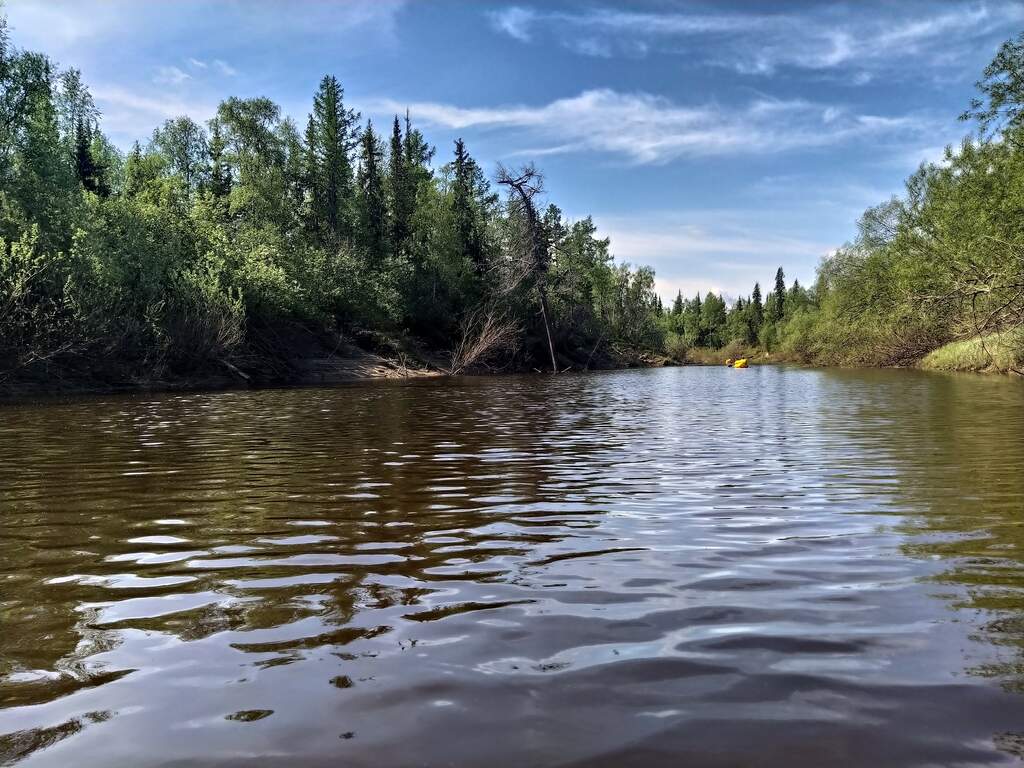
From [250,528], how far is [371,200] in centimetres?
6772

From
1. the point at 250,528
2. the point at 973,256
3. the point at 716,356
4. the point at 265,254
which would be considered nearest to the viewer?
the point at 250,528

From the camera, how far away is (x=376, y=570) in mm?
4836

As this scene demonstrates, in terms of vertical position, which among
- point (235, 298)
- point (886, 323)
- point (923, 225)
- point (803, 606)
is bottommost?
point (803, 606)

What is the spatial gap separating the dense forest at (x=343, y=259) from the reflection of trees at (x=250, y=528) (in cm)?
1797

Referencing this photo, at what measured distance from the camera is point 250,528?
20.3 ft

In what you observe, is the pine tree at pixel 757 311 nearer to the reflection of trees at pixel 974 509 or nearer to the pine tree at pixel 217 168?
the pine tree at pixel 217 168

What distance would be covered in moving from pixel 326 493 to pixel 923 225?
40.4 m

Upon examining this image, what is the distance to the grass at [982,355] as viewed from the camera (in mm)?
34344

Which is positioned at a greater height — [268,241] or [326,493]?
[268,241]

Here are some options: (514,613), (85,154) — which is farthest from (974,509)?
(85,154)

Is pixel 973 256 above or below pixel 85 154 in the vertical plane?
below

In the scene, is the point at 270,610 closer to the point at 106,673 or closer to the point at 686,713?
the point at 106,673

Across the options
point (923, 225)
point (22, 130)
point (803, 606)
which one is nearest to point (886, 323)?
point (923, 225)

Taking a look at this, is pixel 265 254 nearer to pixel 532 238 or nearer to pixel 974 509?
pixel 532 238
